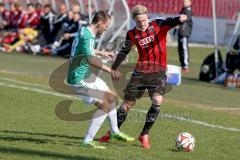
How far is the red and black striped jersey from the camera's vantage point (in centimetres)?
1054

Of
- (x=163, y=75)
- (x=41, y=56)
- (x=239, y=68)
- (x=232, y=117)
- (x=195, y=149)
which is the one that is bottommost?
(x=41, y=56)

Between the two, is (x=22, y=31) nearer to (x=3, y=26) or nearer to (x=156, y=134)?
(x=3, y=26)

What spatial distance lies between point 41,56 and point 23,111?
41.4 ft

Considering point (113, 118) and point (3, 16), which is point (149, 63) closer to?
point (113, 118)

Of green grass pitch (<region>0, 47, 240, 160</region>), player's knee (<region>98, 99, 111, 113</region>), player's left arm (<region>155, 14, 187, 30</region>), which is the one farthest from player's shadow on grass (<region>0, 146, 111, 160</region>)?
player's left arm (<region>155, 14, 187, 30</region>)

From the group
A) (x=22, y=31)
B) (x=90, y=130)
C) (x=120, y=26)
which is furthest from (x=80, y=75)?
(x=22, y=31)

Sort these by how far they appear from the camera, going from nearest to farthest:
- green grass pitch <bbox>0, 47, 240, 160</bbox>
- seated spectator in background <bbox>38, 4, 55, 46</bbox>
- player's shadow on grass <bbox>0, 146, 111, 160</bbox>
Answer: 1. player's shadow on grass <bbox>0, 146, 111, 160</bbox>
2. green grass pitch <bbox>0, 47, 240, 160</bbox>
3. seated spectator in background <bbox>38, 4, 55, 46</bbox>

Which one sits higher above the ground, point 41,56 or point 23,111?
Answer: point 23,111

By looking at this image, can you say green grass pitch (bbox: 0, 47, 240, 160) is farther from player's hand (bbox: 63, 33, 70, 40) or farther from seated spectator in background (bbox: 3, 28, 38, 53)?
seated spectator in background (bbox: 3, 28, 38, 53)

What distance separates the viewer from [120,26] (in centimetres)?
2458

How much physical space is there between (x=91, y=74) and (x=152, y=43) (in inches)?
39.7

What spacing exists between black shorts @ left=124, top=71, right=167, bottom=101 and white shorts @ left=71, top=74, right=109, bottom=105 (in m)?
0.62

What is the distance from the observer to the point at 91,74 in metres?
10.3

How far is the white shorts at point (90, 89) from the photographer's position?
33.1 feet
